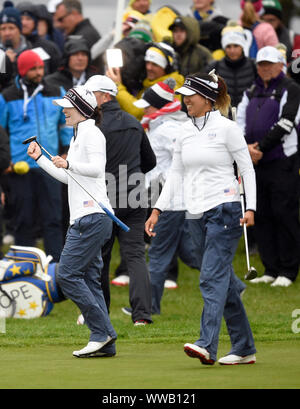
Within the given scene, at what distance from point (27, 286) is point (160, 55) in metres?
3.49

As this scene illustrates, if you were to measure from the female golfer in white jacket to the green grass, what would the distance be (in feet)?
0.91

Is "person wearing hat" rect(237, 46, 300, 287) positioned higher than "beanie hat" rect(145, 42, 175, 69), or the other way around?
"beanie hat" rect(145, 42, 175, 69)

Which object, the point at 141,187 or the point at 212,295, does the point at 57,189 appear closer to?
the point at 141,187

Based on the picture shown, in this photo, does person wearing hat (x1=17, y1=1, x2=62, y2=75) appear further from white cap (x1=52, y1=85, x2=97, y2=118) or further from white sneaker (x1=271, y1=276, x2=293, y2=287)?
white cap (x1=52, y1=85, x2=97, y2=118)

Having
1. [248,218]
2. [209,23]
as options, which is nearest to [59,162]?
[248,218]

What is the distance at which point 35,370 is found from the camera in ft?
26.0

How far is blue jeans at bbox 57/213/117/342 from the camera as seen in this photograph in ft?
28.7

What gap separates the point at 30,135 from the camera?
1397 cm

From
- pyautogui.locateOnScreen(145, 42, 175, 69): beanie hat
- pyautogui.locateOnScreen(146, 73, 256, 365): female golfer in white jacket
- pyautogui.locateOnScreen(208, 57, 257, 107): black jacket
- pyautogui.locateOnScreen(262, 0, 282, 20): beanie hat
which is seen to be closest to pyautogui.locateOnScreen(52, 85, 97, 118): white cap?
pyautogui.locateOnScreen(146, 73, 256, 365): female golfer in white jacket

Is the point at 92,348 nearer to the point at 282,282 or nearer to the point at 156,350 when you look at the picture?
the point at 156,350

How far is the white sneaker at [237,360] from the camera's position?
845cm

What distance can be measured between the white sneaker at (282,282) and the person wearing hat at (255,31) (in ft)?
12.1

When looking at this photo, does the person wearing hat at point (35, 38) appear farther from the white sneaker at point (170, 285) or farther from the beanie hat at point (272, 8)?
the white sneaker at point (170, 285)

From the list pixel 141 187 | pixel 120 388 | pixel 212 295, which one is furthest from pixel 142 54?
pixel 120 388
